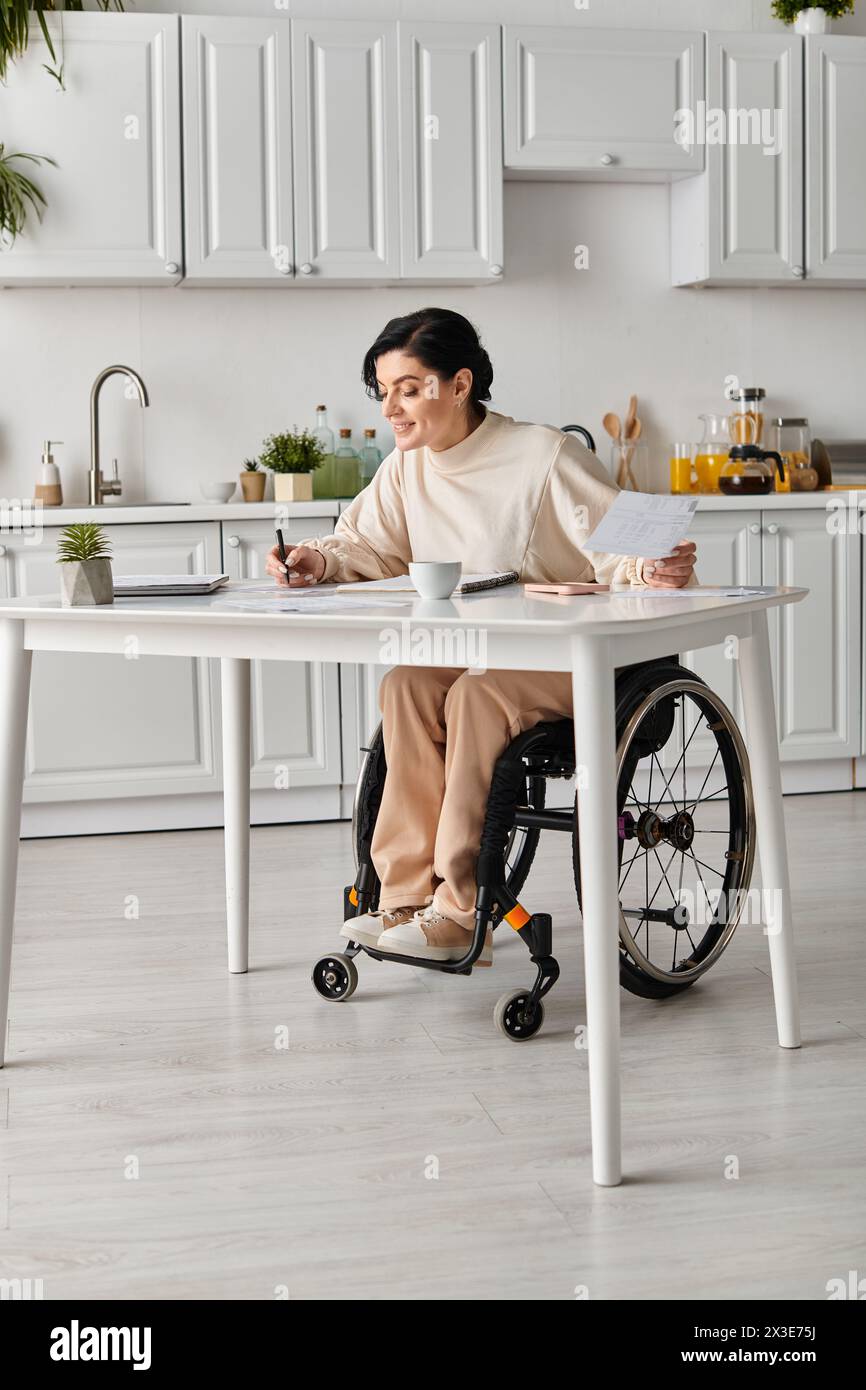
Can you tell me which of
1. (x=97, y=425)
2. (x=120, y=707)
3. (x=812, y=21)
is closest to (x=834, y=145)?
(x=812, y=21)

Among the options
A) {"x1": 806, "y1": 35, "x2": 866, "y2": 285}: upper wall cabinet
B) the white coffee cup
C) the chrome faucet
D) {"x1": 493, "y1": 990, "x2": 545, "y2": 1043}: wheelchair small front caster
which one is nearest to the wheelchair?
{"x1": 493, "y1": 990, "x2": 545, "y2": 1043}: wheelchair small front caster

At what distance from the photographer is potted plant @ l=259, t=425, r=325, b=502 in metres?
4.12

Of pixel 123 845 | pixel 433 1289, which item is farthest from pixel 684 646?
pixel 123 845

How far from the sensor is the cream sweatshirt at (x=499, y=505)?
8.22 ft

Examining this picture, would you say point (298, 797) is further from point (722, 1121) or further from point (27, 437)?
point (722, 1121)

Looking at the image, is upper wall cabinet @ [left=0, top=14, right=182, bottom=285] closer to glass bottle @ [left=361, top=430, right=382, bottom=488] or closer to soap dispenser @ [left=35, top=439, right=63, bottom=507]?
soap dispenser @ [left=35, top=439, right=63, bottom=507]

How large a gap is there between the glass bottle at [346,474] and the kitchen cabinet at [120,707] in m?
0.49

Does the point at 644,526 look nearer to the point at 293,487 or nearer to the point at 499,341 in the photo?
the point at 293,487

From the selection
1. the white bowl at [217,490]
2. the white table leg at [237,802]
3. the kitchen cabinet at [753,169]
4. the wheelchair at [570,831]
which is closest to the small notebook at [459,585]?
the wheelchair at [570,831]

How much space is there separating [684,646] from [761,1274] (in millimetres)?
794

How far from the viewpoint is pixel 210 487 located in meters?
4.20

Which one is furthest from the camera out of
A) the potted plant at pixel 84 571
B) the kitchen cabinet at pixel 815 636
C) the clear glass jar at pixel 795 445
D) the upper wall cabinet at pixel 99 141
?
the clear glass jar at pixel 795 445

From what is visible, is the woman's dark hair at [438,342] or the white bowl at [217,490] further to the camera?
the white bowl at [217,490]

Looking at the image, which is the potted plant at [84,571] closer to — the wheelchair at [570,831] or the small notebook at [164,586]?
the small notebook at [164,586]
